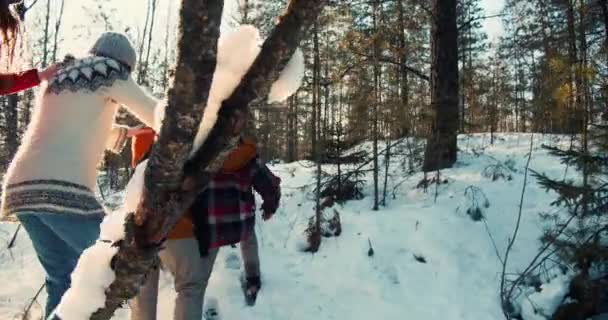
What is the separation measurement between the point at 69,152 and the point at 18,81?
0.43 m

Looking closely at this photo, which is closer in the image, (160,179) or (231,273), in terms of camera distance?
(160,179)

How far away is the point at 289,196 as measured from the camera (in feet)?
21.9

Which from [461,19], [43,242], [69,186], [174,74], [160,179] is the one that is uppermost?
[461,19]

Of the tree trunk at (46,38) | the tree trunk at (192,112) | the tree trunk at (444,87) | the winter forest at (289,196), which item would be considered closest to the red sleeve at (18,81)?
the winter forest at (289,196)

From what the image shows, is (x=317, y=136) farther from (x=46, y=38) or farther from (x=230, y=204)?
(x=46, y=38)

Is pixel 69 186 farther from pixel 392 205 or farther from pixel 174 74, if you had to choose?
pixel 392 205

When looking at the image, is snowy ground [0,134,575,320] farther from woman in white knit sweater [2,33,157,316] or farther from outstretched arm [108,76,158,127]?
outstretched arm [108,76,158,127]

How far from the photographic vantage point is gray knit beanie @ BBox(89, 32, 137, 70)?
2.24 metres

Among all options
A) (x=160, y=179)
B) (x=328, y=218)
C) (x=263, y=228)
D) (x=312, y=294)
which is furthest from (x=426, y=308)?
(x=160, y=179)

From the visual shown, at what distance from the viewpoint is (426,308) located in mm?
4445

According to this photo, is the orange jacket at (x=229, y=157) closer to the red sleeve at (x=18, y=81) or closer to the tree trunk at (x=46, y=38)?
the red sleeve at (x=18, y=81)

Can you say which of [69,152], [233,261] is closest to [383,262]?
[233,261]

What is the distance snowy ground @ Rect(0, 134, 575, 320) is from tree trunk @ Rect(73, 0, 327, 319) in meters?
3.39

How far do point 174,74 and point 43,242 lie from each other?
1991 mm
